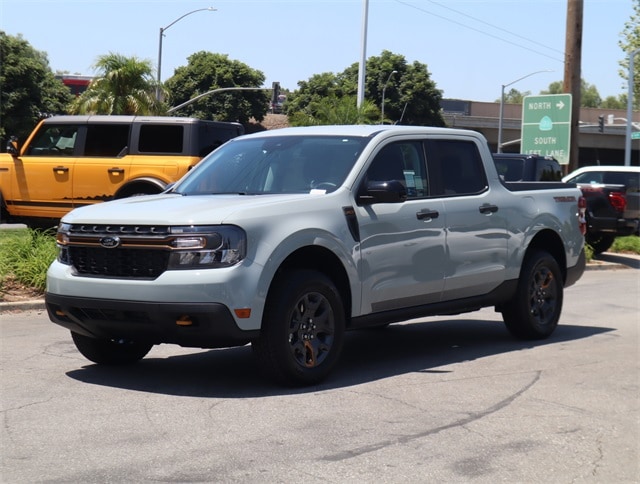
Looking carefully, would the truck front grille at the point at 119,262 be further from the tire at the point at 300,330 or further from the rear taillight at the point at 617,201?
the rear taillight at the point at 617,201

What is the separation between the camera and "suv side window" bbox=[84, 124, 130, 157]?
15992mm

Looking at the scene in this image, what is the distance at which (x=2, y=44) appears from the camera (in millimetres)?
60156

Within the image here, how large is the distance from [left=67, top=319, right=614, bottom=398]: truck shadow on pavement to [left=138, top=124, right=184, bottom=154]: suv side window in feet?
19.8

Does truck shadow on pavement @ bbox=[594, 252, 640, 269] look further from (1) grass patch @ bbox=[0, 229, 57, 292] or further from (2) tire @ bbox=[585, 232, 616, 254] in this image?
(1) grass patch @ bbox=[0, 229, 57, 292]

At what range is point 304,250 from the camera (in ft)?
24.4

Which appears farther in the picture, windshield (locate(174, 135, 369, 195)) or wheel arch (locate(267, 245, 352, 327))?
windshield (locate(174, 135, 369, 195))

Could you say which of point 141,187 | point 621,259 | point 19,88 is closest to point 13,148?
point 141,187

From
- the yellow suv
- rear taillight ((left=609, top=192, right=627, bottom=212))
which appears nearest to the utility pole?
rear taillight ((left=609, top=192, right=627, bottom=212))

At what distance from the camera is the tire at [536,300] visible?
9.64 meters

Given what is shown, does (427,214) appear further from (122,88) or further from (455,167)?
(122,88)

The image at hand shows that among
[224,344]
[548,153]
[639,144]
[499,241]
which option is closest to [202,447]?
[224,344]

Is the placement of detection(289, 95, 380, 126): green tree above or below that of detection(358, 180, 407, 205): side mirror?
above

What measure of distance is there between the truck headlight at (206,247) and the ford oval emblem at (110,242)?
0.44 m

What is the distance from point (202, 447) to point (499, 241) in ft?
14.3
